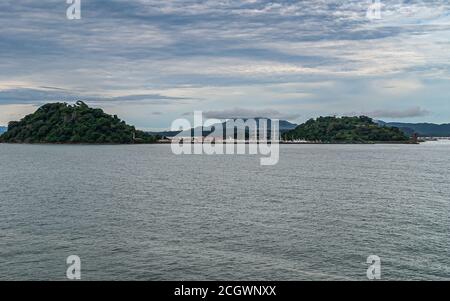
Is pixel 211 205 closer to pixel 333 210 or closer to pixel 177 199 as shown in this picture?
pixel 177 199

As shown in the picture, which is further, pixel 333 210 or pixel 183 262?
pixel 333 210

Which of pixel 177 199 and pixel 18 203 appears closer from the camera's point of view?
pixel 18 203

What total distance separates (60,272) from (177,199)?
45.6 metres

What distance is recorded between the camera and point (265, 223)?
67.7 metres

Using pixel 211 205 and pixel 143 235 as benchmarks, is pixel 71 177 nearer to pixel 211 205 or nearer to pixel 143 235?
pixel 211 205

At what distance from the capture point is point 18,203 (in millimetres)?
85812

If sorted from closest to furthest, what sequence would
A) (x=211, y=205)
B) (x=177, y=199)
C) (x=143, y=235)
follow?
1. (x=143, y=235)
2. (x=211, y=205)
3. (x=177, y=199)
